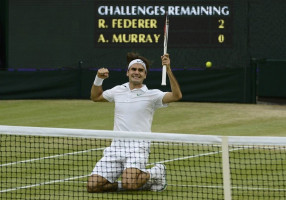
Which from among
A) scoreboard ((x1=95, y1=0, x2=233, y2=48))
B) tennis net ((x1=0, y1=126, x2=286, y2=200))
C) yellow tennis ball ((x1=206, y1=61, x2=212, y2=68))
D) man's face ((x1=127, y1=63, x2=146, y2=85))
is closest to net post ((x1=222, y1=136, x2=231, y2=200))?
tennis net ((x1=0, y1=126, x2=286, y2=200))

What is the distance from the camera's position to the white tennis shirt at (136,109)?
1089 cm

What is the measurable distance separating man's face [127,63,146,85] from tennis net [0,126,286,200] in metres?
0.76

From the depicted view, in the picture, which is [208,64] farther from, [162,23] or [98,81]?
[98,81]

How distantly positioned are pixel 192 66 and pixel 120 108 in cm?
1306

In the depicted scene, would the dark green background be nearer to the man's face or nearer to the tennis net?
the tennis net

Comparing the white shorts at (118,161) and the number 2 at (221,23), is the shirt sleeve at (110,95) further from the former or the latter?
the number 2 at (221,23)

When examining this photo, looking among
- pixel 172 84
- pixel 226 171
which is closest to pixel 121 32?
pixel 172 84

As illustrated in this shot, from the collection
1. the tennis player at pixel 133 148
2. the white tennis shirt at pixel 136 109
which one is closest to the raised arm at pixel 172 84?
the tennis player at pixel 133 148

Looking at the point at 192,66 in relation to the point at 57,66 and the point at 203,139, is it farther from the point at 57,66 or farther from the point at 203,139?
the point at 203,139

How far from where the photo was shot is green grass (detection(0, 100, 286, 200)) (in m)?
11.0

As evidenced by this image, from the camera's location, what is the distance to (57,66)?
24.3 meters

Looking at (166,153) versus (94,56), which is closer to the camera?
(166,153)

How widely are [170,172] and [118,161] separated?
1.71 metres

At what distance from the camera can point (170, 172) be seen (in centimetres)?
1238
